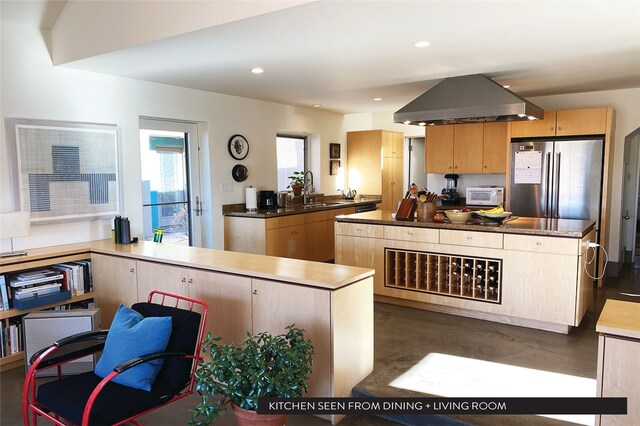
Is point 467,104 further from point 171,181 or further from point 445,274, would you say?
point 171,181

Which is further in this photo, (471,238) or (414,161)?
(414,161)

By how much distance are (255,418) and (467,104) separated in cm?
343

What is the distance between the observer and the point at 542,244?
368 centimetres

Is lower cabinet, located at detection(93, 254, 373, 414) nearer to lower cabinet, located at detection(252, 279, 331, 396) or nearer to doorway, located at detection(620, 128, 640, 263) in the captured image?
lower cabinet, located at detection(252, 279, 331, 396)

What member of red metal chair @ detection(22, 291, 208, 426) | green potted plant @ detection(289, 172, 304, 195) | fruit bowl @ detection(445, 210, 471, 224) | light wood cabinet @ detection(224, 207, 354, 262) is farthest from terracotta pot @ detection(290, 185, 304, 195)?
red metal chair @ detection(22, 291, 208, 426)

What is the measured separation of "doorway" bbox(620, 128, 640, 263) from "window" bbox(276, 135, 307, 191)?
4.51m

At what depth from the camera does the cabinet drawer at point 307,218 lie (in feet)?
19.7

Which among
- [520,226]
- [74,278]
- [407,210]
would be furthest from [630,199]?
[74,278]

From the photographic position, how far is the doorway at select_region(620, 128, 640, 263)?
6.06m

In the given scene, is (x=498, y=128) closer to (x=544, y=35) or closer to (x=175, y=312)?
(x=544, y=35)

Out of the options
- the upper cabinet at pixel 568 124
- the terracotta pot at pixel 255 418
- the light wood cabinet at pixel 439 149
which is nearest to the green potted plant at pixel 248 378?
the terracotta pot at pixel 255 418

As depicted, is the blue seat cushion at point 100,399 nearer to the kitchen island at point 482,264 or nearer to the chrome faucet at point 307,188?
the kitchen island at point 482,264

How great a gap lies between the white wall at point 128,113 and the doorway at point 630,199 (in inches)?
178

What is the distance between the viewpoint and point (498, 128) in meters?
5.94
